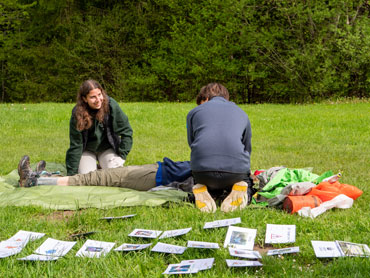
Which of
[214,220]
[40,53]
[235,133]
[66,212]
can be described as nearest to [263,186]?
[235,133]

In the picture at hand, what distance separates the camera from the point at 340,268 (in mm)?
2637

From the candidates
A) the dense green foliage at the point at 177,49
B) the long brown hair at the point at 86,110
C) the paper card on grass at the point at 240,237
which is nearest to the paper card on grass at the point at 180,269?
the paper card on grass at the point at 240,237

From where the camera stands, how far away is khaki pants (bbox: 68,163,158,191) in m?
4.83

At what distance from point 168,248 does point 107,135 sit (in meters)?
2.83

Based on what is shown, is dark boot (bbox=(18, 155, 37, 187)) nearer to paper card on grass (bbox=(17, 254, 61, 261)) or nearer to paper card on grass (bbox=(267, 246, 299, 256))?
paper card on grass (bbox=(17, 254, 61, 261))

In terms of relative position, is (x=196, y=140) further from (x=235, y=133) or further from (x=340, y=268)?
(x=340, y=268)

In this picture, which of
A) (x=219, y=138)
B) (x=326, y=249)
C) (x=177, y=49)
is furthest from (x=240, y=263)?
(x=177, y=49)

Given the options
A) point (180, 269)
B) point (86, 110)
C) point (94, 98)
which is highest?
point (94, 98)

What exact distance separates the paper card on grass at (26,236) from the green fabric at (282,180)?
2.13 m

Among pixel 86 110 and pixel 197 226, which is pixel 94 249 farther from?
pixel 86 110

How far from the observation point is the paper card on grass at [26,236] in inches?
125

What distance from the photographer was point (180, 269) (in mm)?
2641

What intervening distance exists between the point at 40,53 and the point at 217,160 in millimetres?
24890

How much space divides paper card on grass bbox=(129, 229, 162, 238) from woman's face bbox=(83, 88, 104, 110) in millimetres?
2313
